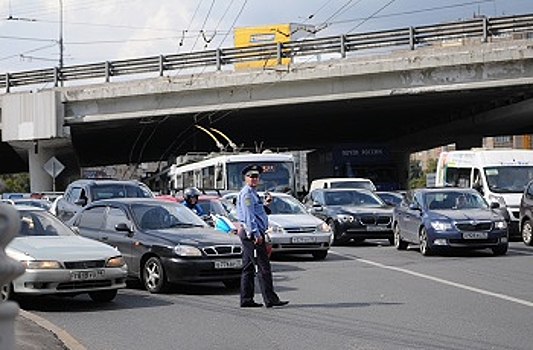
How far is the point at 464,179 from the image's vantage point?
26109 mm

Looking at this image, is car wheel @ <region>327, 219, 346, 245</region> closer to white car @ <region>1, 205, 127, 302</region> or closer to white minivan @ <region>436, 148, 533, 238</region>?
white minivan @ <region>436, 148, 533, 238</region>

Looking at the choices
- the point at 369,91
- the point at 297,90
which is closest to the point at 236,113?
the point at 297,90

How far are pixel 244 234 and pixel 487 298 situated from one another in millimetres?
3289

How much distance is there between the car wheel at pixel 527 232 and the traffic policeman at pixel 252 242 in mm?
12414

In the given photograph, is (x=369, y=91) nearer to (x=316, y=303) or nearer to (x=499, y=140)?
(x=316, y=303)

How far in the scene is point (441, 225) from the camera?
19.3 metres

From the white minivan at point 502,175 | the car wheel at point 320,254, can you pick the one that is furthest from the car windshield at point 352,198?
the car wheel at point 320,254

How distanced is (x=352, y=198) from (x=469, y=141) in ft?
89.7

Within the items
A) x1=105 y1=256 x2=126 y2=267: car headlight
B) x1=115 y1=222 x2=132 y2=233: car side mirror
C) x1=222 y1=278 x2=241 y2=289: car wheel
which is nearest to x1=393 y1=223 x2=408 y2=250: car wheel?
x1=222 y1=278 x2=241 y2=289: car wheel

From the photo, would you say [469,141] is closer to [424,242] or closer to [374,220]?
[374,220]

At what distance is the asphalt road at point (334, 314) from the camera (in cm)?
909

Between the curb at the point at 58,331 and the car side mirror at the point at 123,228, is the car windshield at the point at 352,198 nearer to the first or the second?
the car side mirror at the point at 123,228

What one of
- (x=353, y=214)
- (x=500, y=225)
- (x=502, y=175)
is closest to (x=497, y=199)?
(x=502, y=175)

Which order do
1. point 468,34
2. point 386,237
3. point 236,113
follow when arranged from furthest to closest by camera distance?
1. point 236,113
2. point 468,34
3. point 386,237
